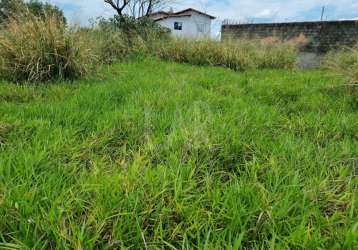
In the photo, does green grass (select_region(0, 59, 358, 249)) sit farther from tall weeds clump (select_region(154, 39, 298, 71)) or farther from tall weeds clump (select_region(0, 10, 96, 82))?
tall weeds clump (select_region(154, 39, 298, 71))

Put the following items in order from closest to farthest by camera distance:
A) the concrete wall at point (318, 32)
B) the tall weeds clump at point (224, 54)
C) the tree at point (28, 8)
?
the tree at point (28, 8) → the tall weeds clump at point (224, 54) → the concrete wall at point (318, 32)

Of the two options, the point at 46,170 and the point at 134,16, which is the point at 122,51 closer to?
the point at 134,16

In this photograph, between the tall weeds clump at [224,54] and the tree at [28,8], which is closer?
the tree at [28,8]

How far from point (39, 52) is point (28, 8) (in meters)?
0.99

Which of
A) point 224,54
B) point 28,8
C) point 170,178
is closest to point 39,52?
point 28,8

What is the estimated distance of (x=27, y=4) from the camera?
390 cm

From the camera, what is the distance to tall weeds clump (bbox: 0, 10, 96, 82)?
3332 millimetres

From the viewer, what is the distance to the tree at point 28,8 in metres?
3.87

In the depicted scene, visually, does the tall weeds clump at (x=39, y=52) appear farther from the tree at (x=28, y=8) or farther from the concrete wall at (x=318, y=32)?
the concrete wall at (x=318, y=32)

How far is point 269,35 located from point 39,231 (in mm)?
13581

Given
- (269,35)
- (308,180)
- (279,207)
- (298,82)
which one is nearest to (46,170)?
(279,207)

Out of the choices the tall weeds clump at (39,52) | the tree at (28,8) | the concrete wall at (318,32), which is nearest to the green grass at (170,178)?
the tall weeds clump at (39,52)

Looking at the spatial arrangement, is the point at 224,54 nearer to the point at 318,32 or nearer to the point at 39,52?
the point at 39,52

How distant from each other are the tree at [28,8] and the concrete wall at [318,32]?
6204 mm
